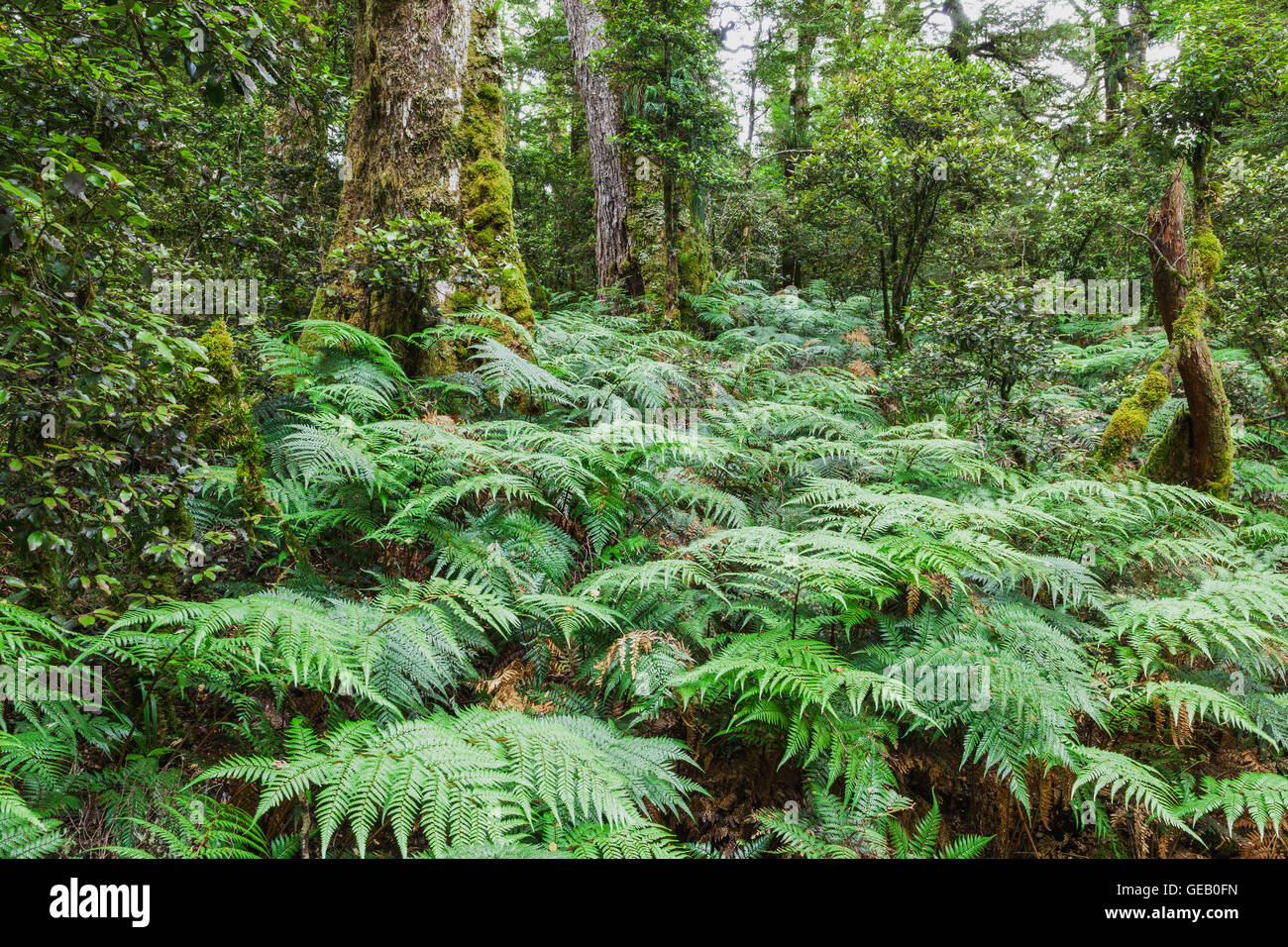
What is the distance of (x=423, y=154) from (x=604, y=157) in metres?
3.86

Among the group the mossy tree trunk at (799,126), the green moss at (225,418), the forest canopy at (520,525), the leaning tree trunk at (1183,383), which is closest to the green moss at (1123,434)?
the leaning tree trunk at (1183,383)

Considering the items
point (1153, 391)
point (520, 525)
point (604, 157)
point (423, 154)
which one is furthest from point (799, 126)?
point (520, 525)

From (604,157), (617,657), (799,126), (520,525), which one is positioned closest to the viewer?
(617,657)

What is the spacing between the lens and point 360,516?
9.61 feet

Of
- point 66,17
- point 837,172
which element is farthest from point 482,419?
point 837,172

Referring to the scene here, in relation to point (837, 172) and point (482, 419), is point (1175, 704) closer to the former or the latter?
point (482, 419)

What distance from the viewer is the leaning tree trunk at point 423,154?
438 cm

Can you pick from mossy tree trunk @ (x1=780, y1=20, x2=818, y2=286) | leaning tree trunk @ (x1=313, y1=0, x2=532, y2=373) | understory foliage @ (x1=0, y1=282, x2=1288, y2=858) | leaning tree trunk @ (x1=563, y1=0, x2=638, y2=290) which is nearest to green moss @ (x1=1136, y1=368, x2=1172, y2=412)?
understory foliage @ (x1=0, y1=282, x2=1288, y2=858)

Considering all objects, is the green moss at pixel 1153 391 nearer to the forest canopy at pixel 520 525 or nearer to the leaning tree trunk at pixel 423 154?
the forest canopy at pixel 520 525

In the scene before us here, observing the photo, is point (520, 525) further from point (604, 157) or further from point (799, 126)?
point (799, 126)

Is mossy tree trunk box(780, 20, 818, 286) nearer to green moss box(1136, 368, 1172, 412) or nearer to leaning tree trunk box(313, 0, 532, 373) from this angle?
green moss box(1136, 368, 1172, 412)

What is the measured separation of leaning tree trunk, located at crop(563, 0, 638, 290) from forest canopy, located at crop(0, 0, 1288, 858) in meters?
1.78

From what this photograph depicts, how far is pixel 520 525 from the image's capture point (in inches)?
120

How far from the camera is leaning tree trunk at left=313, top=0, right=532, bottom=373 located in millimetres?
4383
